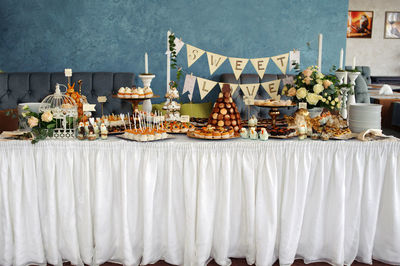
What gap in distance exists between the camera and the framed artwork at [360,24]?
8.91 m

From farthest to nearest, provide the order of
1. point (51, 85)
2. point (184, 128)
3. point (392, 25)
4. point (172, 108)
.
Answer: point (392, 25)
point (51, 85)
point (172, 108)
point (184, 128)

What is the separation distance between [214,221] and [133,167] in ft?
1.92

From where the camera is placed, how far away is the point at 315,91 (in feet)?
8.28

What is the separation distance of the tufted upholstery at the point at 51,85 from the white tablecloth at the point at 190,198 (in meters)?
1.81

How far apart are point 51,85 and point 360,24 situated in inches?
303

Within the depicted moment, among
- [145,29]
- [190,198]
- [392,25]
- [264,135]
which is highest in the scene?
[392,25]

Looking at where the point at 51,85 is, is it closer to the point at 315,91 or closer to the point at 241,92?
the point at 241,92

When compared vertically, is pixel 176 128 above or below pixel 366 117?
below

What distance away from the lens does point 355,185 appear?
221 cm

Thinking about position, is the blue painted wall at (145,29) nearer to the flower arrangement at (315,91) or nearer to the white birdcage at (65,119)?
the flower arrangement at (315,91)

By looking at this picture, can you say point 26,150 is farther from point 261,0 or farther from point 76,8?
point 261,0

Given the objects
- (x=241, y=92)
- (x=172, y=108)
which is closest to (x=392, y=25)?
(x=241, y=92)

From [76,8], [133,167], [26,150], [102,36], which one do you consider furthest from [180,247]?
[76,8]

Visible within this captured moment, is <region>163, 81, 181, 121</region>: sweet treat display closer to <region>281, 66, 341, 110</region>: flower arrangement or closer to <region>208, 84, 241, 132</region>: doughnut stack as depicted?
<region>208, 84, 241, 132</region>: doughnut stack
